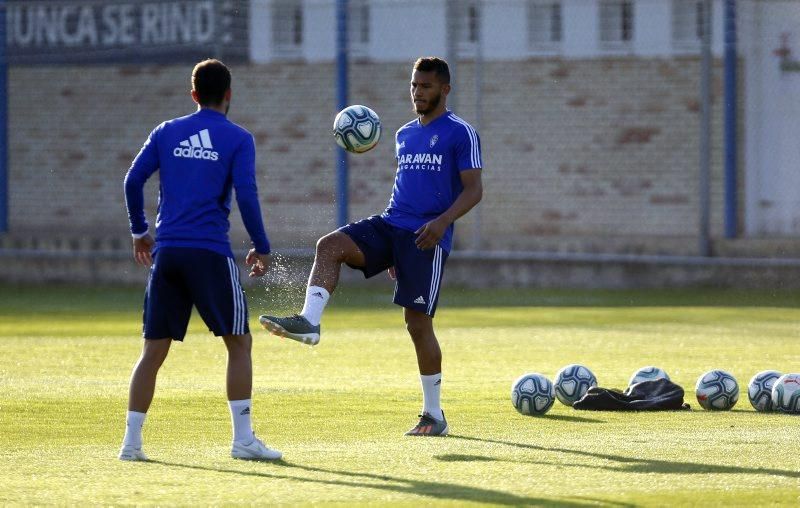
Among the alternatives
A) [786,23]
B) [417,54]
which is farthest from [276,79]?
[786,23]

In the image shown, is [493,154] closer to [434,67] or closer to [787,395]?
[787,395]

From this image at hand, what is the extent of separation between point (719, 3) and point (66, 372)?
12.2 meters

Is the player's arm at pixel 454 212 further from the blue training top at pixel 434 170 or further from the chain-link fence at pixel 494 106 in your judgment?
the chain-link fence at pixel 494 106

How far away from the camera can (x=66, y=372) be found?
11719 millimetres

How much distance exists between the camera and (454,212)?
854 cm

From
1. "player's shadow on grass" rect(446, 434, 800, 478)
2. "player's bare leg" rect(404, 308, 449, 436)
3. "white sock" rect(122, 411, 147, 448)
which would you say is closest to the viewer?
"player's shadow on grass" rect(446, 434, 800, 478)

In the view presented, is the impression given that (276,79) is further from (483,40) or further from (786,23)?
(786,23)

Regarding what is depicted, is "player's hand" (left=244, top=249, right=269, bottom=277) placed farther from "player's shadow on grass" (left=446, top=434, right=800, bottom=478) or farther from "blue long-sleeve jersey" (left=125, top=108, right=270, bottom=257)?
"player's shadow on grass" (left=446, top=434, right=800, bottom=478)

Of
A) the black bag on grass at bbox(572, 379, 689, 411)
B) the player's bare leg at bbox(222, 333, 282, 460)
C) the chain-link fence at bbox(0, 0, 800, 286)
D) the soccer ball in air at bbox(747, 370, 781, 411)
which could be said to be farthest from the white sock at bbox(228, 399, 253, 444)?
the chain-link fence at bbox(0, 0, 800, 286)

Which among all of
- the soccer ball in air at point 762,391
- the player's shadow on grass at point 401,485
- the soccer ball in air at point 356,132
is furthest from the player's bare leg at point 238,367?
the soccer ball in air at point 762,391

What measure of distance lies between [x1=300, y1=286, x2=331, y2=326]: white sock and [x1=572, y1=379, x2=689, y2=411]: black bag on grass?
2.10m

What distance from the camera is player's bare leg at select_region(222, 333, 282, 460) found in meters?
7.47

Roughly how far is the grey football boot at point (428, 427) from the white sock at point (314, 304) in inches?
33.1

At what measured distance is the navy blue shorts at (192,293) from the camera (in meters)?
7.43
